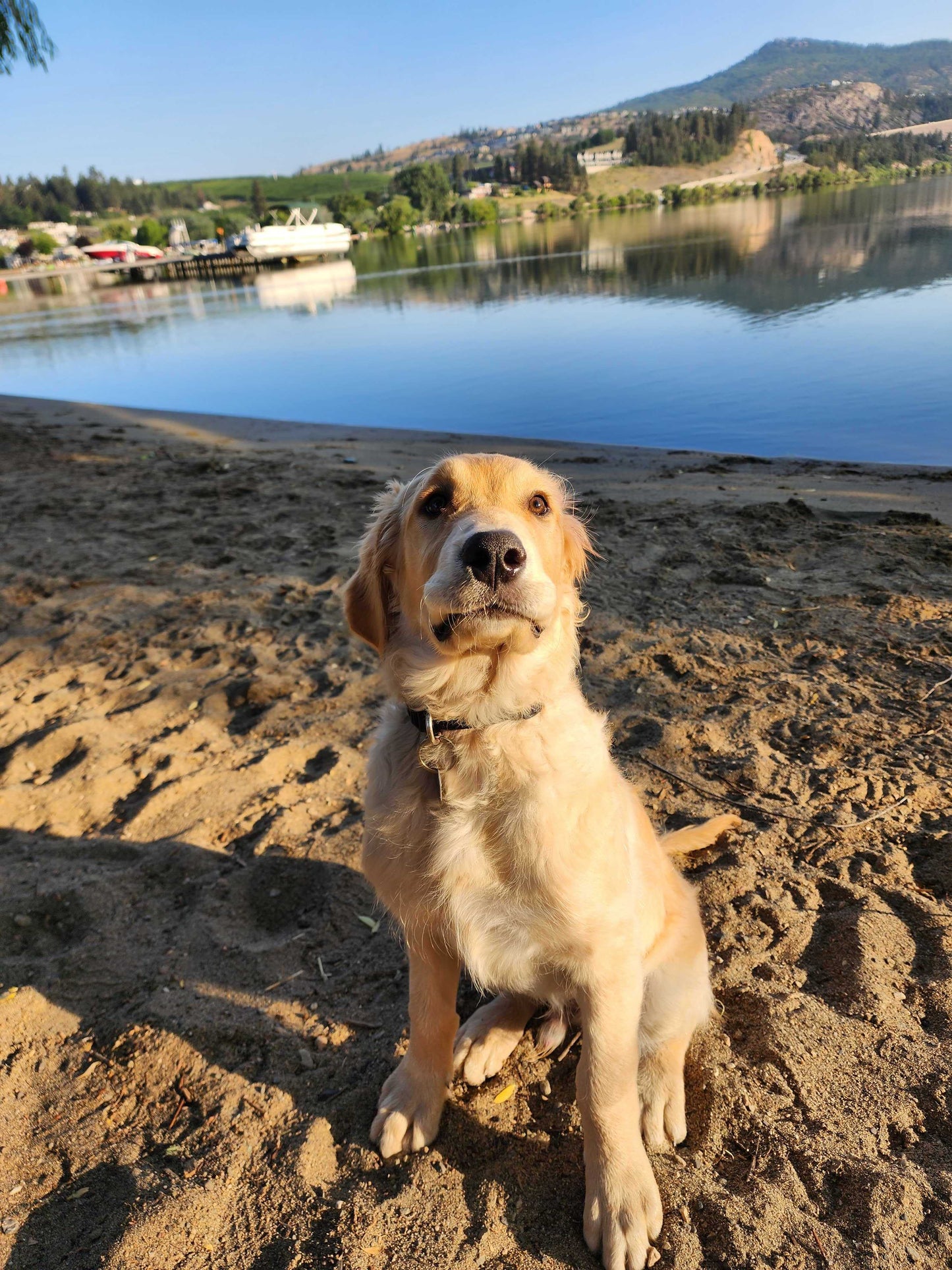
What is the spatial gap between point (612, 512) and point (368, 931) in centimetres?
531

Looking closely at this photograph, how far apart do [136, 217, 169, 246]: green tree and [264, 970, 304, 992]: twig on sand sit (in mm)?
146844

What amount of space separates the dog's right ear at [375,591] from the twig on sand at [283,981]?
1.34 meters

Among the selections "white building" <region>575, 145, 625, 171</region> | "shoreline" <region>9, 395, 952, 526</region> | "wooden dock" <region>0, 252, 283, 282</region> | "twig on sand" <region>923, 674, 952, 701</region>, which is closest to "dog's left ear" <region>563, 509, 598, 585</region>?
"twig on sand" <region>923, 674, 952, 701</region>

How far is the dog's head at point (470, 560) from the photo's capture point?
214 centimetres

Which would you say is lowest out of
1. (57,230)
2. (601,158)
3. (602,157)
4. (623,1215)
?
(623,1215)

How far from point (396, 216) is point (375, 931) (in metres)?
122

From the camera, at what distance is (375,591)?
8.43 feet

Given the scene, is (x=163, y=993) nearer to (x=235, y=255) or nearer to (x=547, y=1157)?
(x=547, y=1157)

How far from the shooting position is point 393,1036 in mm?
2697

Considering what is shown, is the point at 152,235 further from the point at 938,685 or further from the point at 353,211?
the point at 938,685

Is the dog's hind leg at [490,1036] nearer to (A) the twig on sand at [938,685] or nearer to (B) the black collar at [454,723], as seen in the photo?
(B) the black collar at [454,723]

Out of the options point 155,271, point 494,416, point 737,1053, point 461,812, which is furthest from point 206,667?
point 155,271

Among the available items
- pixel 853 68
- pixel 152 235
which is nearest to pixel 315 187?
pixel 152 235

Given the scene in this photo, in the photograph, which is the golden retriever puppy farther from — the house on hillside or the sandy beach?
the house on hillside
